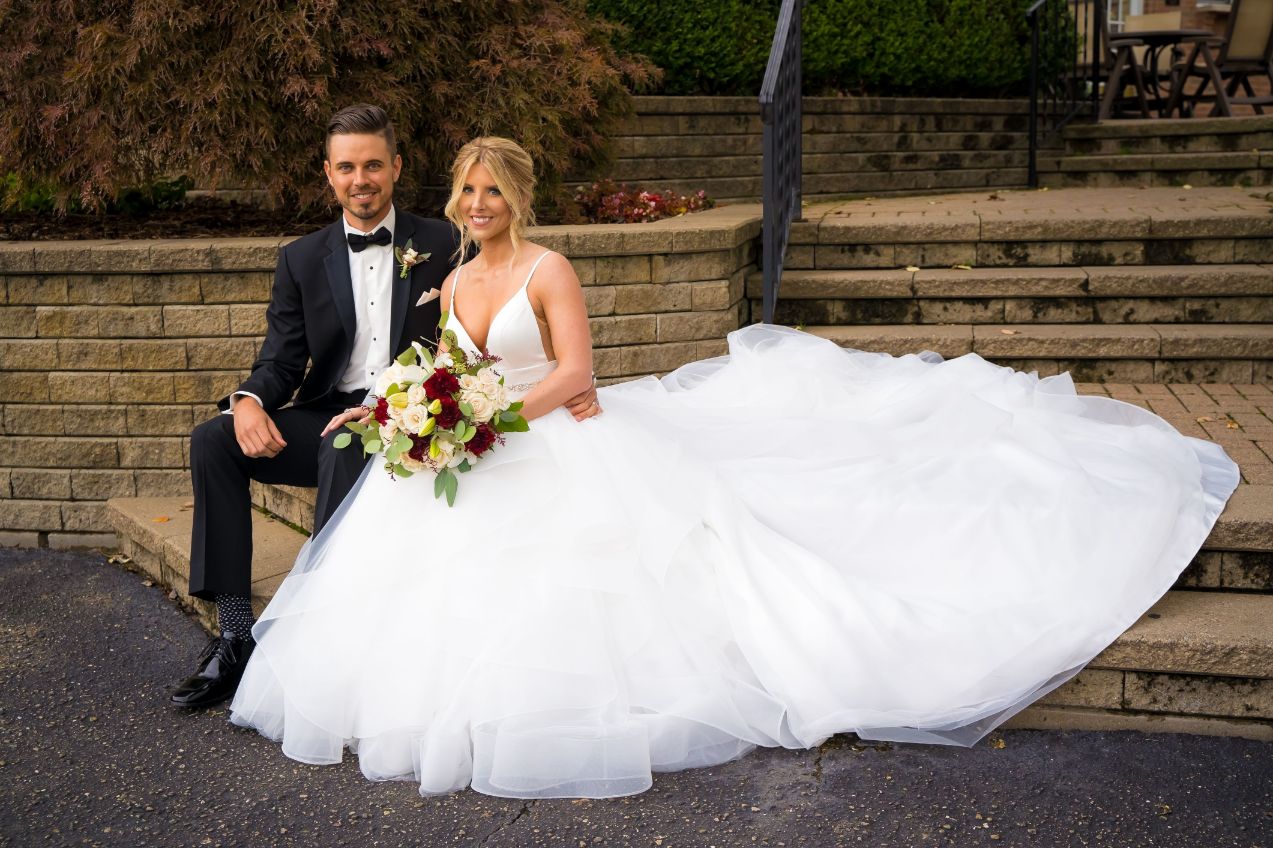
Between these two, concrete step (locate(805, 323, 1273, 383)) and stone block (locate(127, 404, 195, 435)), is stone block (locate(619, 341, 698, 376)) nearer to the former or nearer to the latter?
concrete step (locate(805, 323, 1273, 383))

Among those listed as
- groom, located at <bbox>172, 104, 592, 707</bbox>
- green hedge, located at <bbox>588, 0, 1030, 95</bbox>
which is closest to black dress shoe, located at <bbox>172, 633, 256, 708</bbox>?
groom, located at <bbox>172, 104, 592, 707</bbox>

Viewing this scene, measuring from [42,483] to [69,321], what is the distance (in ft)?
2.47

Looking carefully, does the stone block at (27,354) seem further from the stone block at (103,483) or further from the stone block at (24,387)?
the stone block at (103,483)

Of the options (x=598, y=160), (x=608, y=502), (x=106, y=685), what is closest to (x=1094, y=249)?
(x=598, y=160)

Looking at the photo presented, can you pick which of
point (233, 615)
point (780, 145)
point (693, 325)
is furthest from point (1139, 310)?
point (233, 615)

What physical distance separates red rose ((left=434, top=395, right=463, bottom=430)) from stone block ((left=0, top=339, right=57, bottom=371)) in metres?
2.84

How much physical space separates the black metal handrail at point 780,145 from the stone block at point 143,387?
8.79 feet

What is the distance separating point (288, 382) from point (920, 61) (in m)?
6.92

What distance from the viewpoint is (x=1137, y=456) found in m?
3.95

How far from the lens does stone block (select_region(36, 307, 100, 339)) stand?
5336mm

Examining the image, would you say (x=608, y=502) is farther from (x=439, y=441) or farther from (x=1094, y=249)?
(x=1094, y=249)

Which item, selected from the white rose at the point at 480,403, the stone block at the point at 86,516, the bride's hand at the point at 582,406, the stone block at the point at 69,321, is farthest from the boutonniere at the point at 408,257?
the stone block at the point at 86,516

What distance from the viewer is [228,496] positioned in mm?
3953

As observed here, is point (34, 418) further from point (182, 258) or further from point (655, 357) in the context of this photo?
point (655, 357)
